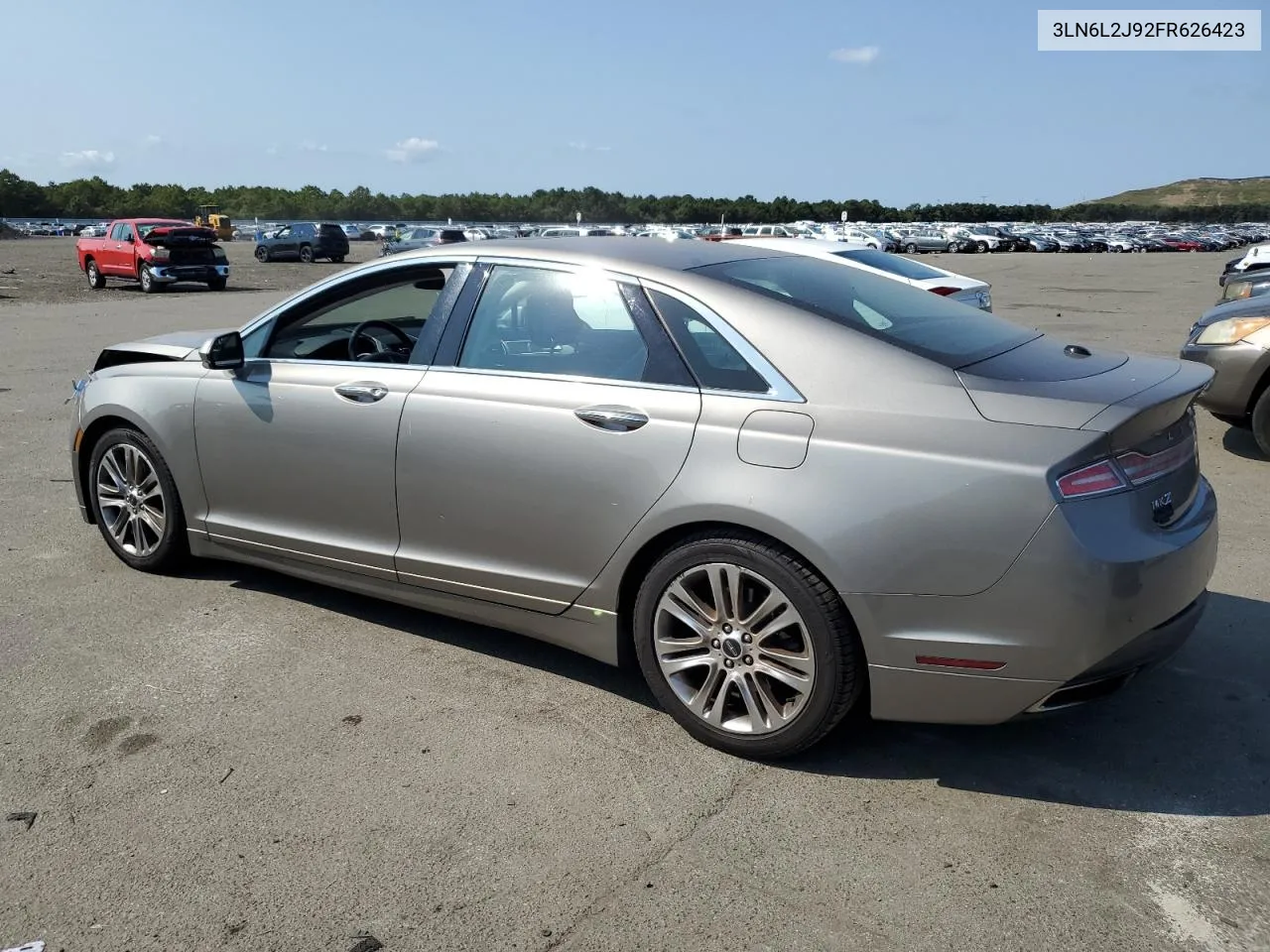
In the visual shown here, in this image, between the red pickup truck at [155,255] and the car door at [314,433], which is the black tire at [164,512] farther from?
the red pickup truck at [155,255]

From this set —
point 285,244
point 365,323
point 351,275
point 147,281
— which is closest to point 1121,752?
point 351,275

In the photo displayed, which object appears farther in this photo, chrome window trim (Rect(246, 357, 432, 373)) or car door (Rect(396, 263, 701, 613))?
chrome window trim (Rect(246, 357, 432, 373))

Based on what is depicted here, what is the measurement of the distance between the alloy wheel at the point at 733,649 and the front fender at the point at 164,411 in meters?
2.47

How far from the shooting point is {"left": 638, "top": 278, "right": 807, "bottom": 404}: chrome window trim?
337cm

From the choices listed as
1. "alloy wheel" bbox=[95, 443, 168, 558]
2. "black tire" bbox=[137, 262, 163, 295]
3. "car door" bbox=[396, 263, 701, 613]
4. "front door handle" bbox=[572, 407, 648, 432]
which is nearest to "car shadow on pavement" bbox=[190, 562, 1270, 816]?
"car door" bbox=[396, 263, 701, 613]

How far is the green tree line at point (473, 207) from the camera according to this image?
391ft

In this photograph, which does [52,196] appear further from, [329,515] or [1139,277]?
[329,515]

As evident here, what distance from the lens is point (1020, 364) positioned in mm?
3490

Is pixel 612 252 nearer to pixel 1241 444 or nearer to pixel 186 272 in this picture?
pixel 1241 444

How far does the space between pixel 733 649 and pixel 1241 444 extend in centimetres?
644

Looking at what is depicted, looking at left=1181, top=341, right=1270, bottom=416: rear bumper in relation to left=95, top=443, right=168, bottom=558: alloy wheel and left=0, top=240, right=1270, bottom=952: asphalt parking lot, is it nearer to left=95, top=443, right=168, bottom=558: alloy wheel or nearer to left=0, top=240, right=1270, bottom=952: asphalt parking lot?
left=0, top=240, right=1270, bottom=952: asphalt parking lot

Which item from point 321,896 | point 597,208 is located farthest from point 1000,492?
point 597,208

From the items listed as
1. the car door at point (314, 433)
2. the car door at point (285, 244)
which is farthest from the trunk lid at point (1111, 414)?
the car door at point (285, 244)

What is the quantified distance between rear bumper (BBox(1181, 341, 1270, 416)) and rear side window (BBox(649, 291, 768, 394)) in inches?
205
